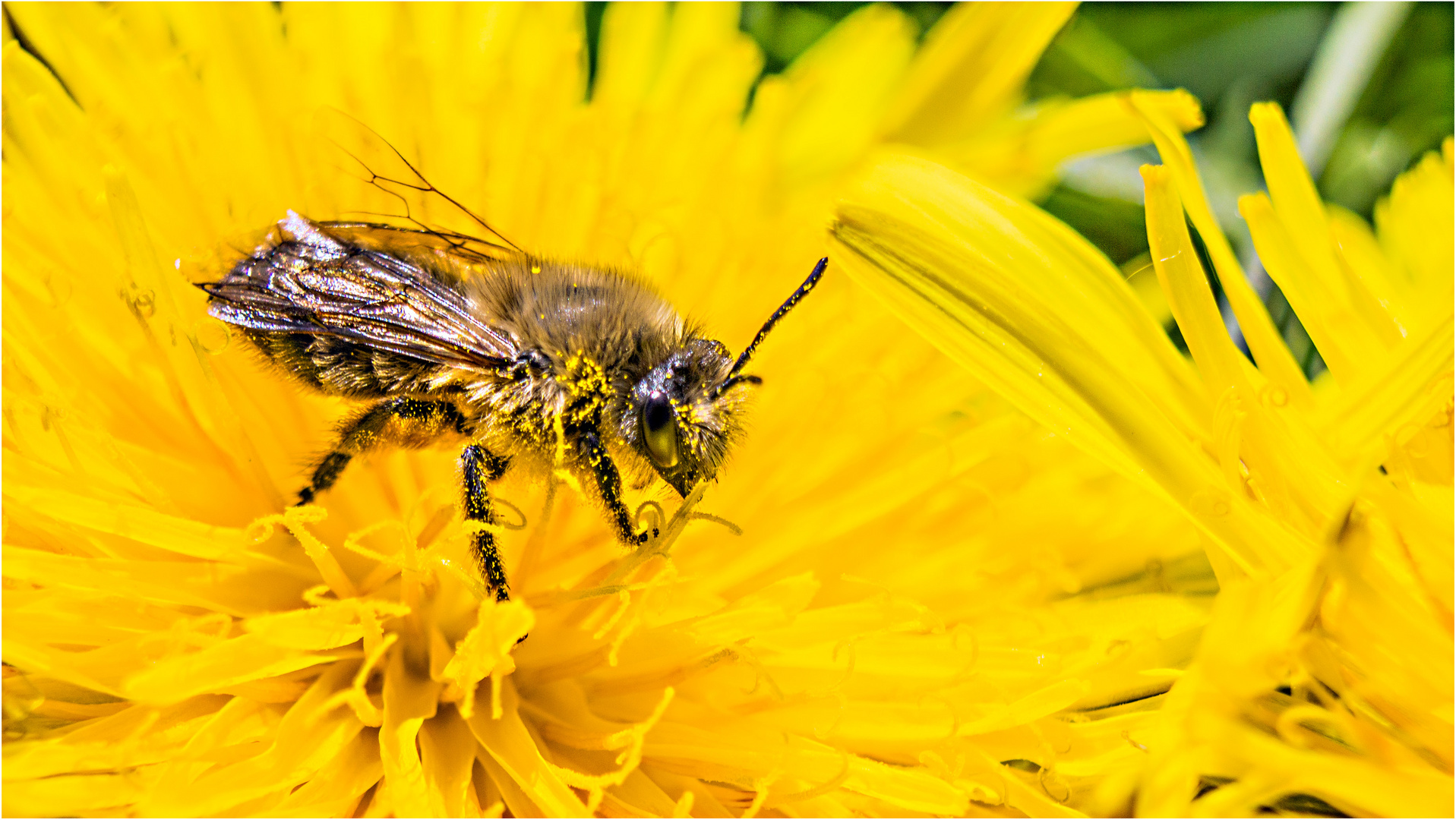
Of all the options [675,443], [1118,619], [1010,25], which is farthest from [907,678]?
[1010,25]

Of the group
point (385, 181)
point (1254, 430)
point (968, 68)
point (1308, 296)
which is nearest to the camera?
point (1254, 430)

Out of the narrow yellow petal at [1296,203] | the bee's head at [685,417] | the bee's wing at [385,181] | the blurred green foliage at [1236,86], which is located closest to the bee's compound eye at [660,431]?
the bee's head at [685,417]

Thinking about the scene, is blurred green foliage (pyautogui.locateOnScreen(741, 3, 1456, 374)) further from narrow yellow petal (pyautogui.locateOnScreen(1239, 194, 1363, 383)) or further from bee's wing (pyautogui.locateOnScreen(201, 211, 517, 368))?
bee's wing (pyautogui.locateOnScreen(201, 211, 517, 368))

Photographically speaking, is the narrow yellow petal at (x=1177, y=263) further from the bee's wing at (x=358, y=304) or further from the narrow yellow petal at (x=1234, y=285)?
the bee's wing at (x=358, y=304)

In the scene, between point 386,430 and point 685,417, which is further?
point 386,430

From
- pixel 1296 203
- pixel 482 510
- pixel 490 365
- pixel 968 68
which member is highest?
pixel 968 68

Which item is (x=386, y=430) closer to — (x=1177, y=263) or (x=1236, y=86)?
(x=1177, y=263)

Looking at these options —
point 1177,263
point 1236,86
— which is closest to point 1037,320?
point 1177,263
